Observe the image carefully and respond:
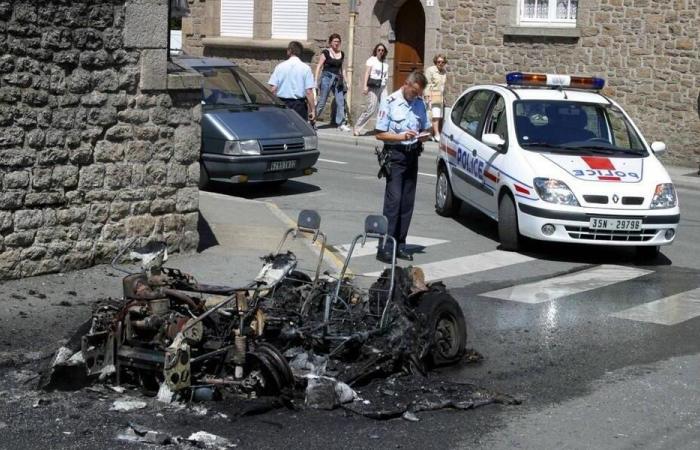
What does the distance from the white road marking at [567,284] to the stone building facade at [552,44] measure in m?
11.0

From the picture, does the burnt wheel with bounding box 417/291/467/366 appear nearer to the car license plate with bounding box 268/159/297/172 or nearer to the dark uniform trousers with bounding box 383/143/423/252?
the dark uniform trousers with bounding box 383/143/423/252

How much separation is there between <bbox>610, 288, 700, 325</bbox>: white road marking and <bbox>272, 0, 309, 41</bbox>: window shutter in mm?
19714

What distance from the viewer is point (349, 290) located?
8156 mm

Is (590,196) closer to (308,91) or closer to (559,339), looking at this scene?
(559,339)

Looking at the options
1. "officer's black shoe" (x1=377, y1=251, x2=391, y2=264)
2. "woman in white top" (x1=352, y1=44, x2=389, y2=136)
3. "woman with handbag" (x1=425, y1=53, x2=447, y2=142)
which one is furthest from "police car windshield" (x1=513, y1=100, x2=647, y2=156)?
"woman in white top" (x1=352, y1=44, x2=389, y2=136)

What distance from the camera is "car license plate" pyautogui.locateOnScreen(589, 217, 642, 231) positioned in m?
12.2

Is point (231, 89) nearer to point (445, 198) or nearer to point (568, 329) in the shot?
point (445, 198)

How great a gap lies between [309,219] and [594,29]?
1639 cm

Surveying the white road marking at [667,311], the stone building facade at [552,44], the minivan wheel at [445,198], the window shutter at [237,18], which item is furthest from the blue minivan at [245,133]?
the window shutter at [237,18]

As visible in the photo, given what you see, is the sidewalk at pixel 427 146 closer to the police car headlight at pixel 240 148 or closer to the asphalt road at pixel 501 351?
the asphalt road at pixel 501 351

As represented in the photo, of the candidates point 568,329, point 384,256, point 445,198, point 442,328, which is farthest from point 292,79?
point 442,328

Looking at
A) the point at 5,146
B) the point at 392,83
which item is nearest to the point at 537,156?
the point at 5,146

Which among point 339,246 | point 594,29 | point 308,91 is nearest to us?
point 339,246

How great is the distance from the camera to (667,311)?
10336 millimetres
